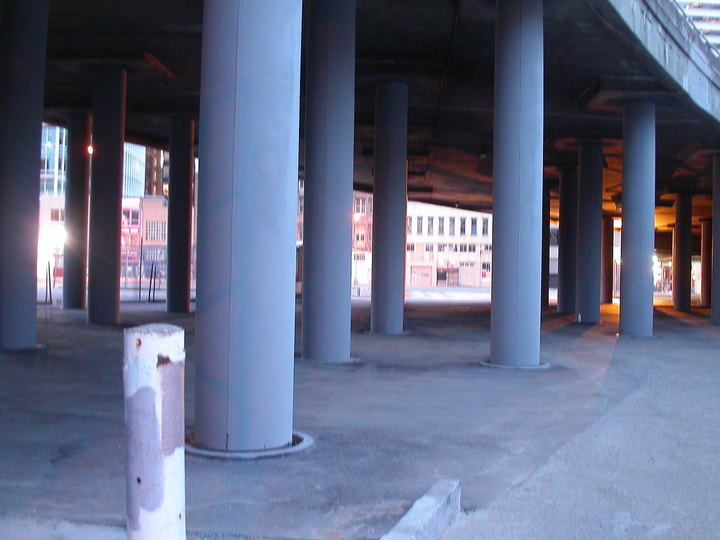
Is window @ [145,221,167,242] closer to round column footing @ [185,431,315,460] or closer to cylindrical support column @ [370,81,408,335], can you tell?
cylindrical support column @ [370,81,408,335]

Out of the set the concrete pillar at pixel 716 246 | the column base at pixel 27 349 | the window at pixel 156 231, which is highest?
the window at pixel 156 231

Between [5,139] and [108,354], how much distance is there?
4.10 metres

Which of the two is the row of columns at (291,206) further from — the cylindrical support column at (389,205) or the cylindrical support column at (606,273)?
the cylindrical support column at (606,273)

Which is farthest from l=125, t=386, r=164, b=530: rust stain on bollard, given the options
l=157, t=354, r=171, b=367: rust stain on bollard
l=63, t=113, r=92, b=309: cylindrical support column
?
l=63, t=113, r=92, b=309: cylindrical support column

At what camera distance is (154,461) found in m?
3.61

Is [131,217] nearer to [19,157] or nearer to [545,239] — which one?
[545,239]

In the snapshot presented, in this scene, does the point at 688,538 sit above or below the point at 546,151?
below

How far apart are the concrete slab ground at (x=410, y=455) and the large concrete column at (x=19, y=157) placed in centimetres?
107

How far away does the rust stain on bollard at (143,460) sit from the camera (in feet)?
11.8

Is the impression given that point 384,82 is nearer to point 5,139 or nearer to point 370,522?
point 5,139

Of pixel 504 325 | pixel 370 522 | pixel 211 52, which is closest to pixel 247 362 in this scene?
pixel 370 522

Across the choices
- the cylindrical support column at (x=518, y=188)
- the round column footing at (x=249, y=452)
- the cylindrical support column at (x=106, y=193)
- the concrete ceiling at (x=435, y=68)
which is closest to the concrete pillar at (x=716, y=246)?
the concrete ceiling at (x=435, y=68)

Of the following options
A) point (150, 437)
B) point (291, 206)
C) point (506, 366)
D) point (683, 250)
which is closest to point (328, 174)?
point (506, 366)

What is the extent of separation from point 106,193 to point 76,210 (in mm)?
7941
